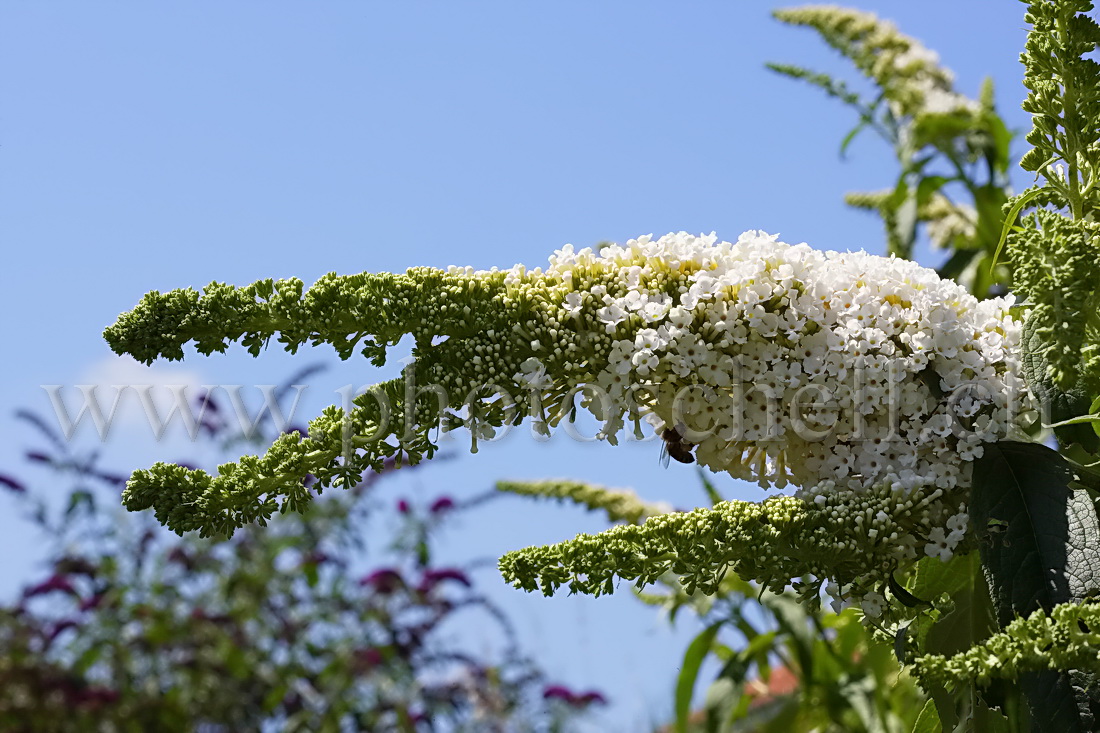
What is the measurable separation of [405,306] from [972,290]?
1.58 meters

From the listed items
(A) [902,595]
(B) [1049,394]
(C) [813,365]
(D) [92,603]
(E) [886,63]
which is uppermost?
(E) [886,63]

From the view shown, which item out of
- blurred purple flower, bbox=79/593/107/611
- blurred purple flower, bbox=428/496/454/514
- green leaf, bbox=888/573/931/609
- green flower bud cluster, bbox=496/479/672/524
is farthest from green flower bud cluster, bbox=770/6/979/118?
blurred purple flower, bbox=79/593/107/611

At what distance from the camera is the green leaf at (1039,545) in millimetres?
1043

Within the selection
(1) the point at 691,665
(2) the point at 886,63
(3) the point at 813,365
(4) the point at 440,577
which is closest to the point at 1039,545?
(3) the point at 813,365

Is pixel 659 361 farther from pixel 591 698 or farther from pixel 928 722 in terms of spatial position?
pixel 591 698

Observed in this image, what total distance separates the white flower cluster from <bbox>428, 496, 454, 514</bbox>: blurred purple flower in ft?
7.85

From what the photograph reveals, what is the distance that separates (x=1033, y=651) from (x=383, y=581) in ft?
9.14

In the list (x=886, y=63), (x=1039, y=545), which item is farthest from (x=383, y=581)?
(x=1039, y=545)

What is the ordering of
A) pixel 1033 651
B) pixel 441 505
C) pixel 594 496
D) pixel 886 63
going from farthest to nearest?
pixel 441 505, pixel 886 63, pixel 594 496, pixel 1033 651

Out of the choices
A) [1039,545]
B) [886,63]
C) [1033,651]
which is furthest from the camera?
[886,63]

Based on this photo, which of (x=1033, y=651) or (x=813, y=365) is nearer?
(x=1033, y=651)

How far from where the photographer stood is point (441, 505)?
141 inches

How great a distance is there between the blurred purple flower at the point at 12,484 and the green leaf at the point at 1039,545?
11.1 feet

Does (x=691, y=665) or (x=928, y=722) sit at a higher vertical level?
(x=691, y=665)
